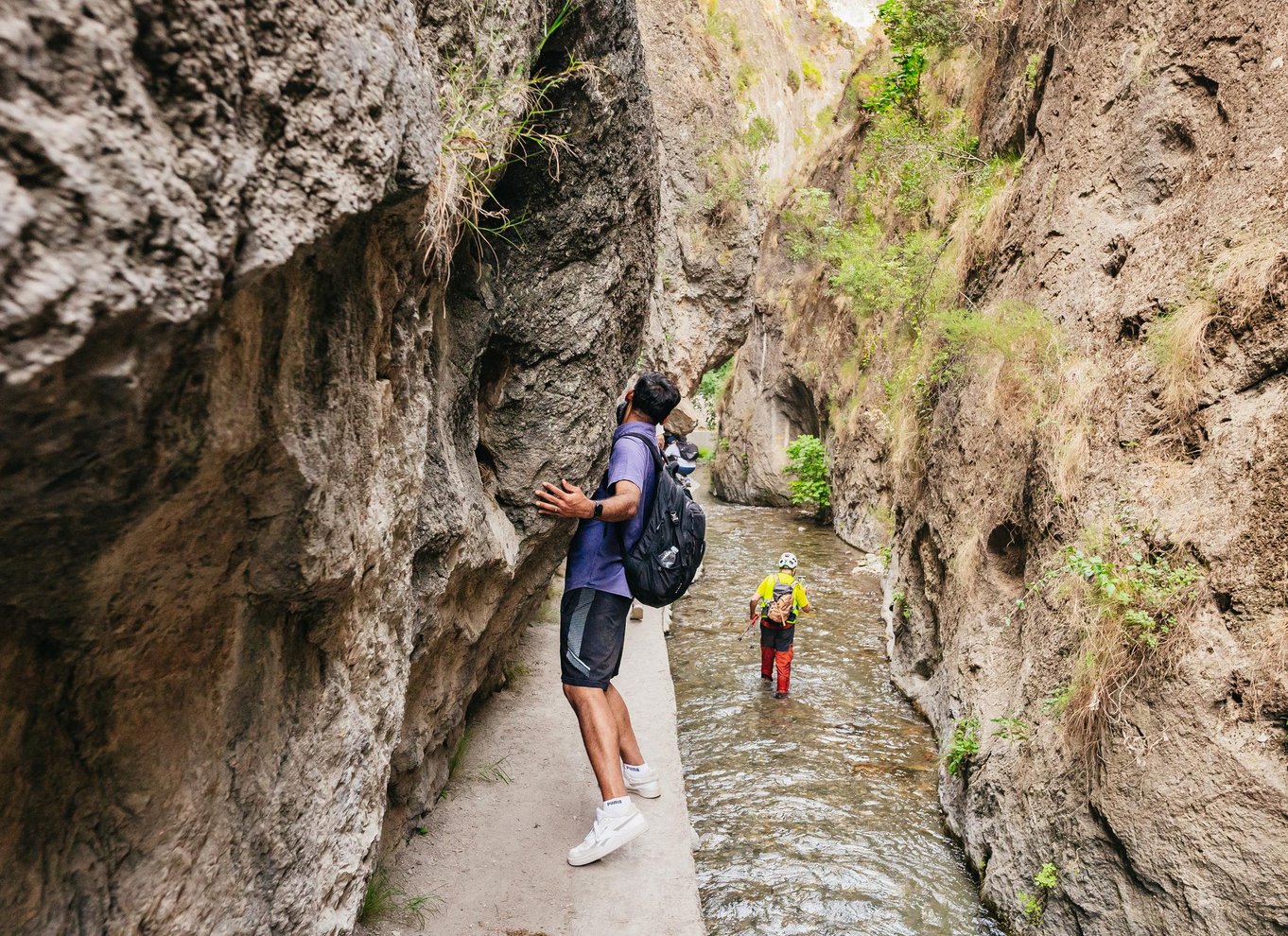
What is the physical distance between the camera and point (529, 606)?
Answer: 545cm

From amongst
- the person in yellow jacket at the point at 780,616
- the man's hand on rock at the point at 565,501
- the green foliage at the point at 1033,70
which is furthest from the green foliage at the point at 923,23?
the man's hand on rock at the point at 565,501

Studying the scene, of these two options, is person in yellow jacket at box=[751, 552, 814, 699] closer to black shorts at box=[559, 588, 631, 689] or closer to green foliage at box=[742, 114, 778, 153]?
black shorts at box=[559, 588, 631, 689]

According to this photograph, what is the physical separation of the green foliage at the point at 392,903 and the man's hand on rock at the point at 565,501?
1.75 m

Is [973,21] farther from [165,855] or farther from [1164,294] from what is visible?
[165,855]

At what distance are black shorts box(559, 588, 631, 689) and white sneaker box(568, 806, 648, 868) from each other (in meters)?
0.59

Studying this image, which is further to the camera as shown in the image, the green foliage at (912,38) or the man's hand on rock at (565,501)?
the green foliage at (912,38)

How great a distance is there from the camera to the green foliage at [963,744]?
18.3 ft

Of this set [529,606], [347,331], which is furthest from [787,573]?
[347,331]

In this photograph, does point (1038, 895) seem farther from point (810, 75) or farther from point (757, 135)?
point (810, 75)

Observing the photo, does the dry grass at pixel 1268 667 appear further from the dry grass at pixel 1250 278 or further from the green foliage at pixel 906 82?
the green foliage at pixel 906 82

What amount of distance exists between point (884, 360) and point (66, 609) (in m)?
14.6

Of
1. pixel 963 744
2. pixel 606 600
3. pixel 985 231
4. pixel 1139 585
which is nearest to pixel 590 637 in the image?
pixel 606 600

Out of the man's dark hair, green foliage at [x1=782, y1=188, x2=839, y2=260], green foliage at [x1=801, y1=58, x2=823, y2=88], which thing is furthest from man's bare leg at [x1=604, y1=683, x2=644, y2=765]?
green foliage at [x1=801, y1=58, x2=823, y2=88]

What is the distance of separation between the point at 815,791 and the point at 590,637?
350 cm
